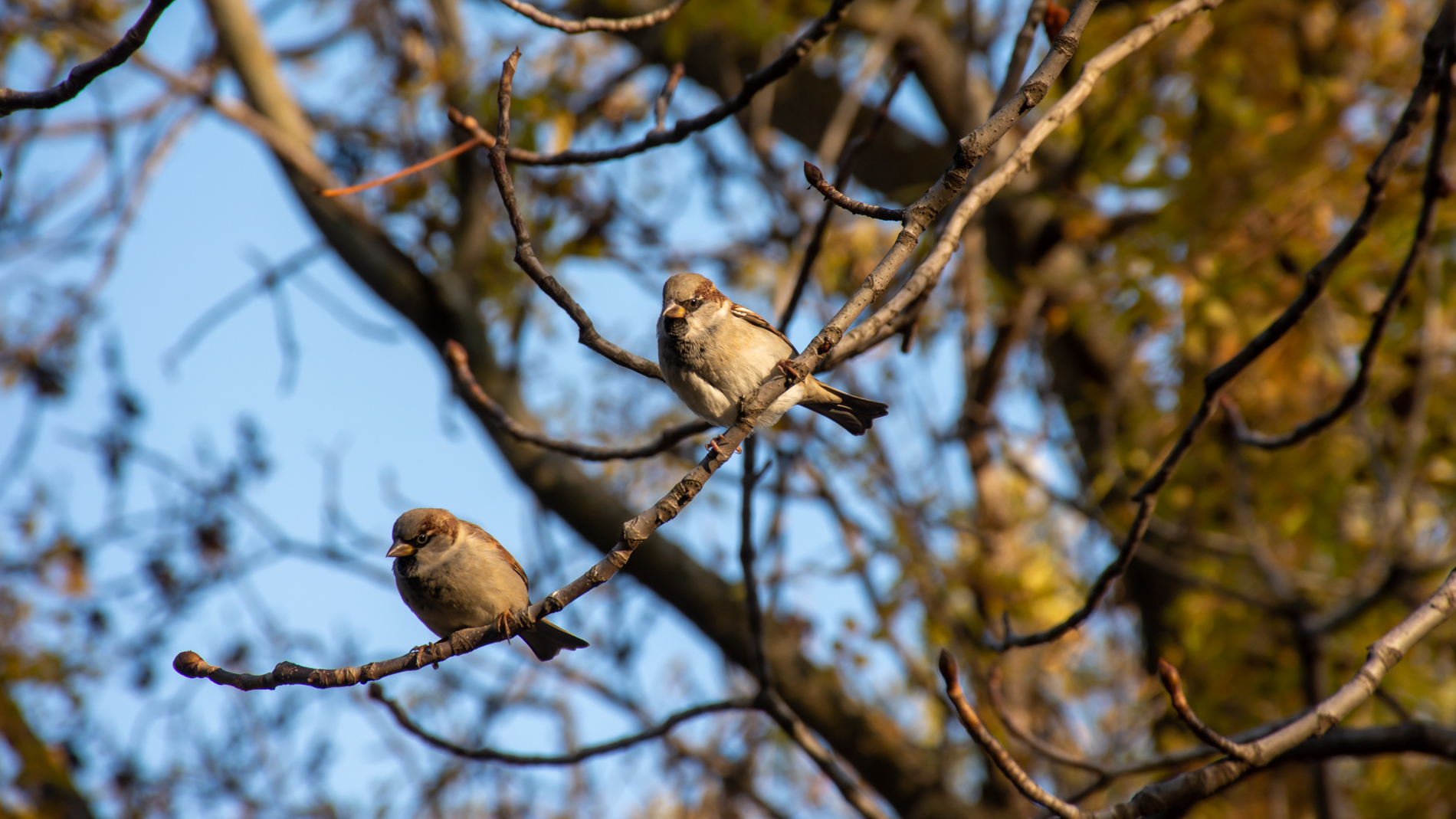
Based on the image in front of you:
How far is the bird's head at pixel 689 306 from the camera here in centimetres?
307

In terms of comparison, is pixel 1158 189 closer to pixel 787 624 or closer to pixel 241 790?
pixel 787 624

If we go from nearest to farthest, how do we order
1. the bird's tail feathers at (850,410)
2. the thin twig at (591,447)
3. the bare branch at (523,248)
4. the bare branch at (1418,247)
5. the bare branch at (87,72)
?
1. the bare branch at (87,72)
2. the bare branch at (523,248)
3. the bare branch at (1418,247)
4. the thin twig at (591,447)
5. the bird's tail feathers at (850,410)

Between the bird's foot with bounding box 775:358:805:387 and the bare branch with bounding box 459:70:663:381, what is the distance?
1.82 ft

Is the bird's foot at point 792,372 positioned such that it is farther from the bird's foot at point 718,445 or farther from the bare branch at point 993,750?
the bare branch at point 993,750

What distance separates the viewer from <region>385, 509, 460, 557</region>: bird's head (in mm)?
3062

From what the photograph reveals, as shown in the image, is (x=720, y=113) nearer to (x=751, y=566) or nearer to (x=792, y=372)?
(x=792, y=372)

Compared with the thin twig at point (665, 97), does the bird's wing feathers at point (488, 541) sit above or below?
below

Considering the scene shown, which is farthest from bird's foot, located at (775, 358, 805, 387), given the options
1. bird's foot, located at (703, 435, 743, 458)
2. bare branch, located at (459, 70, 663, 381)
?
bare branch, located at (459, 70, 663, 381)

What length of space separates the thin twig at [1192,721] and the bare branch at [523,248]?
1445mm

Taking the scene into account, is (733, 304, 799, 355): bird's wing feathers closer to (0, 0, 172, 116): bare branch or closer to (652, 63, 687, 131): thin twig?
(652, 63, 687, 131): thin twig

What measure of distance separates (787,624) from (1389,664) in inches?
154

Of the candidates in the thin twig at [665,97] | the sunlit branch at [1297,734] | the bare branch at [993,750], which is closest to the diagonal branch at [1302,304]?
the sunlit branch at [1297,734]

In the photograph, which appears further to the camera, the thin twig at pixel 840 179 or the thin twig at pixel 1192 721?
the thin twig at pixel 840 179

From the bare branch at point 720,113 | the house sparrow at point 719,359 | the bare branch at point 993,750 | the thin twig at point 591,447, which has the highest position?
the bare branch at point 720,113
